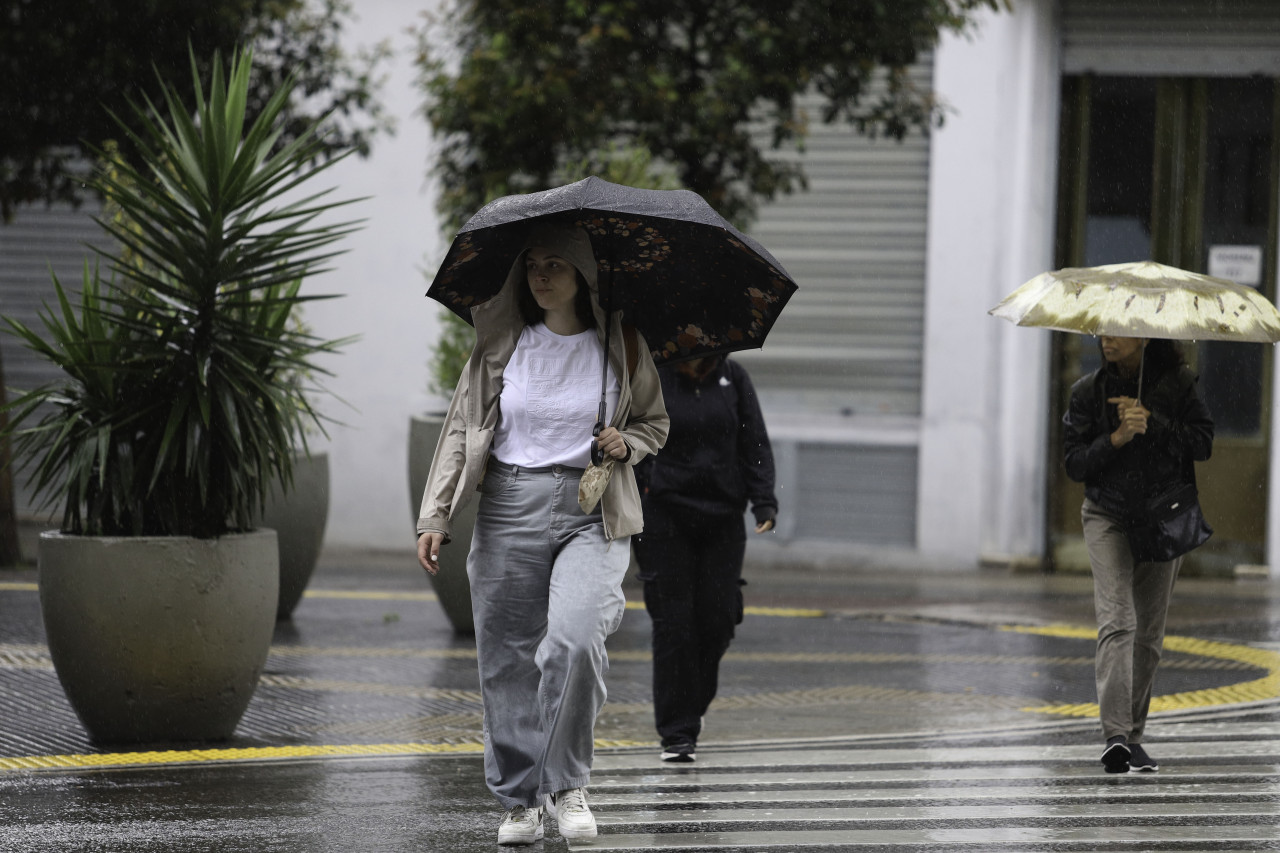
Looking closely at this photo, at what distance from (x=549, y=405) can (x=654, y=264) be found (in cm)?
66

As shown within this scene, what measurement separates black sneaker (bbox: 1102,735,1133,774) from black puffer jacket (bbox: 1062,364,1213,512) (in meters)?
0.89

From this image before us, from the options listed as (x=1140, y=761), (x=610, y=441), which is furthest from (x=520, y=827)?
(x=1140, y=761)

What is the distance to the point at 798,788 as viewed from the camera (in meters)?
5.96

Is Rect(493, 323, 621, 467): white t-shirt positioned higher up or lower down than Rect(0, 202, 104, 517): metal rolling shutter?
lower down

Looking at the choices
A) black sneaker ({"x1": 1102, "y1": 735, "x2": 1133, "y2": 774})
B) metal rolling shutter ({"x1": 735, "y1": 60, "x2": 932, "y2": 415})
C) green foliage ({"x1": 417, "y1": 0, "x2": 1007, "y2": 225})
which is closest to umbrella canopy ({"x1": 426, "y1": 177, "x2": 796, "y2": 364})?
black sneaker ({"x1": 1102, "y1": 735, "x2": 1133, "y2": 774})

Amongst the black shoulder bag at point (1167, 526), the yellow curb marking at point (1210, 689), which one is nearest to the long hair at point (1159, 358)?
the black shoulder bag at point (1167, 526)

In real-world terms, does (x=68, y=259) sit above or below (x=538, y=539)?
above

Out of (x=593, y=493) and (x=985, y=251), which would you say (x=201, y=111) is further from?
(x=985, y=251)

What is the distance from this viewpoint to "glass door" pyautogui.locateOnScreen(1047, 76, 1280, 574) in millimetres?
14125

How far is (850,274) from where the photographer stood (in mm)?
14922

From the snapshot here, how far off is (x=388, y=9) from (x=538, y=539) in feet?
36.0

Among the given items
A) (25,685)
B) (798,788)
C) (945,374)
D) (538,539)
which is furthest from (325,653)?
(945,374)

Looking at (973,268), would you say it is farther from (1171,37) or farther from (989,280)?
(1171,37)

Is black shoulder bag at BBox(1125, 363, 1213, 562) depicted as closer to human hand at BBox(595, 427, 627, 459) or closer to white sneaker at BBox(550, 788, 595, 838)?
human hand at BBox(595, 427, 627, 459)
